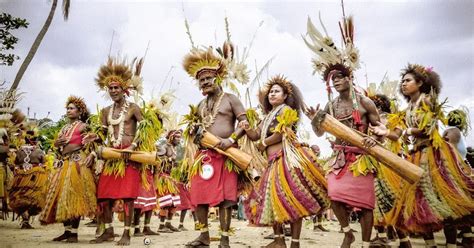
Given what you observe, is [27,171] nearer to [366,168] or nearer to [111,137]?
[111,137]

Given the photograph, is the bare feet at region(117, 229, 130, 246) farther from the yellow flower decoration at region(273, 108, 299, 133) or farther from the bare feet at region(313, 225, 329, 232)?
the bare feet at region(313, 225, 329, 232)

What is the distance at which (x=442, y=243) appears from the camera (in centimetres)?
614

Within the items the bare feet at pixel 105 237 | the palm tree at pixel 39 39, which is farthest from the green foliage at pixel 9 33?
the bare feet at pixel 105 237

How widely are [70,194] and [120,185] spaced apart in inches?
26.3

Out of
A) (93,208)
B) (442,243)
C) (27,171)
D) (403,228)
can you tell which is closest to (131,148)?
(93,208)

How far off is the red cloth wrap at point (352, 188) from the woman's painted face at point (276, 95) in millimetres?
1046

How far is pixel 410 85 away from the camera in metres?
4.68

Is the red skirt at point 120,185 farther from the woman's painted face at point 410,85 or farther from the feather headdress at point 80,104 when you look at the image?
the woman's painted face at point 410,85

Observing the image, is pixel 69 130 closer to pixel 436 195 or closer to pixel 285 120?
pixel 285 120

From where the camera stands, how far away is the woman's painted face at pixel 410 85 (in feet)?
15.3

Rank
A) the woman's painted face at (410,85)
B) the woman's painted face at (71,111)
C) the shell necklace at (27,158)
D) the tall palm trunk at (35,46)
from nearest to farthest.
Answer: the woman's painted face at (410,85) < the woman's painted face at (71,111) < the shell necklace at (27,158) < the tall palm trunk at (35,46)

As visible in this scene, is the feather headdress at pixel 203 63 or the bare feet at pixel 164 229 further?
the bare feet at pixel 164 229

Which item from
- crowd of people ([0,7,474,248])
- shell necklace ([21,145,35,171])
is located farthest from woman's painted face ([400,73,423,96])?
shell necklace ([21,145,35,171])

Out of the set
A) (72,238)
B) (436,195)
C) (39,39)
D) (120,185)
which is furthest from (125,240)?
(39,39)
